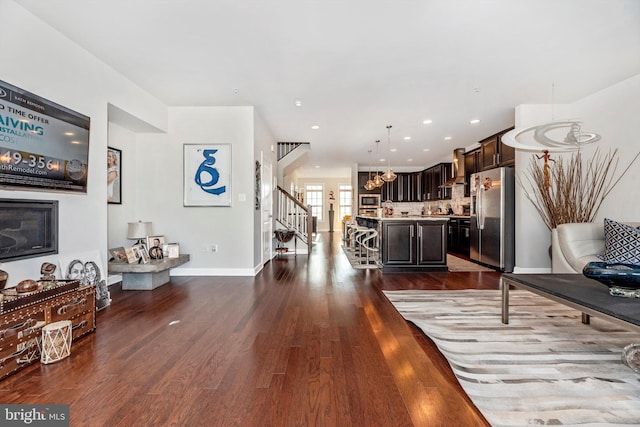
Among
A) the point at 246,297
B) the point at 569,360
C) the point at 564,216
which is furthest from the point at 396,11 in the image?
the point at 564,216

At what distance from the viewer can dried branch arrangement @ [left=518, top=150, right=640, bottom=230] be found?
4168mm

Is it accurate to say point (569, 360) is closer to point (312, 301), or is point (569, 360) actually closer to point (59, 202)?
point (312, 301)

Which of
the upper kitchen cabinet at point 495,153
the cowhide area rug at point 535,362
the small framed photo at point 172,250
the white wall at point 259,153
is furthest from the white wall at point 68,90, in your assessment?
the upper kitchen cabinet at point 495,153

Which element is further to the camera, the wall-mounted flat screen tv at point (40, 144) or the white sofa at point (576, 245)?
the white sofa at point (576, 245)

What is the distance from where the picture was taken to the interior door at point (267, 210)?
570 cm

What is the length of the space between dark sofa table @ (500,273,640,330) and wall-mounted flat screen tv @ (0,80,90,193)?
4.20 m

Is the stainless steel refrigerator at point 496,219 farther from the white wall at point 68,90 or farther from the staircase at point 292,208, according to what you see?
the white wall at point 68,90

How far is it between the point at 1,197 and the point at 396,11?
11.7 feet

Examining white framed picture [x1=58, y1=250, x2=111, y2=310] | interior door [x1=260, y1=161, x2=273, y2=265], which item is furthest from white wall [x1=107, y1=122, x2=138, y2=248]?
interior door [x1=260, y1=161, x2=273, y2=265]

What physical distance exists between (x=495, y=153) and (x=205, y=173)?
5529 mm

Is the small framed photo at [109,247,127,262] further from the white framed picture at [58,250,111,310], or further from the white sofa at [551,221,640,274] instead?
the white sofa at [551,221,640,274]

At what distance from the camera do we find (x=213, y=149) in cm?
477

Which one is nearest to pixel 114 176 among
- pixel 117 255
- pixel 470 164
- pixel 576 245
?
pixel 117 255

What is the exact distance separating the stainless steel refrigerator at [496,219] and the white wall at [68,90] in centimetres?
593
